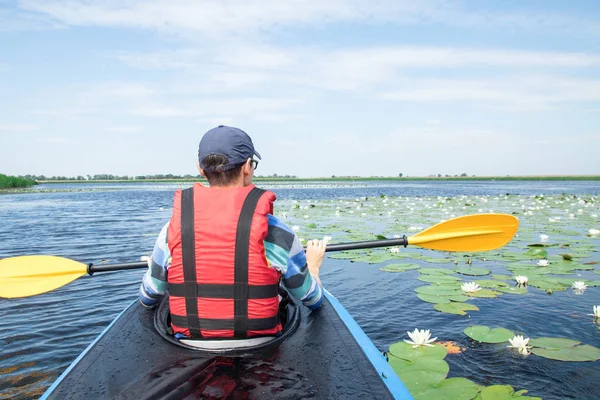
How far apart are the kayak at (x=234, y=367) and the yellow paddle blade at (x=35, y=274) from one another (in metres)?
1.23

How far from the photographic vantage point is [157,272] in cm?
252

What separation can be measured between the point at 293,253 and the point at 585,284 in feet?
15.1

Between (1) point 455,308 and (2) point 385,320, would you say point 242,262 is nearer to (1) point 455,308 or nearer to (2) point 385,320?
(2) point 385,320

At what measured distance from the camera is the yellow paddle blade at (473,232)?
4.02 metres

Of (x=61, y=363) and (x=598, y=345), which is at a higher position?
(x=598, y=345)

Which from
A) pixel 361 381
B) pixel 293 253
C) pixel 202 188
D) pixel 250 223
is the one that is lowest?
pixel 361 381

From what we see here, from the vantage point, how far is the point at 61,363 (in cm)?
379

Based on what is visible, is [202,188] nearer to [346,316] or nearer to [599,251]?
[346,316]

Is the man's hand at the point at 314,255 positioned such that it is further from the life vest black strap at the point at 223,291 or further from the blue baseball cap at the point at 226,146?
the blue baseball cap at the point at 226,146

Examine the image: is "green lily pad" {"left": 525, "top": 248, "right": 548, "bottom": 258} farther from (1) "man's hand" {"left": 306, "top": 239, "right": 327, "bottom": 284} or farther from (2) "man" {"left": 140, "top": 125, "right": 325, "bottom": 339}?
(2) "man" {"left": 140, "top": 125, "right": 325, "bottom": 339}

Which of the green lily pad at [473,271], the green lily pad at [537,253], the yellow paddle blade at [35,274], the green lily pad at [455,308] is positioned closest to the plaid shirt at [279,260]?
the yellow paddle blade at [35,274]

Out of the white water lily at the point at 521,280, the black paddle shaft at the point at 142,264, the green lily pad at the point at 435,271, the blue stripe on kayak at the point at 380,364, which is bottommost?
the green lily pad at the point at 435,271

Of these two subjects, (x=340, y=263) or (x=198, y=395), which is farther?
(x=340, y=263)

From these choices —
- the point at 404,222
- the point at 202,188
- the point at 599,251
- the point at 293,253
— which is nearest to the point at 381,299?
the point at 293,253
